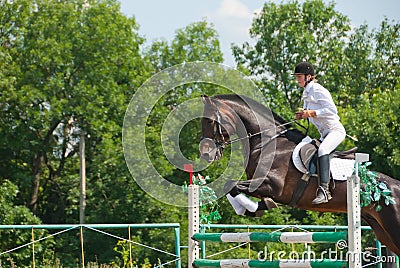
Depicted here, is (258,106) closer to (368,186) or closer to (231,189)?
(231,189)

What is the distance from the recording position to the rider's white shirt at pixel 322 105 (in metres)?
6.32

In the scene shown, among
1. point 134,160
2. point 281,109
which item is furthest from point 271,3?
point 134,160

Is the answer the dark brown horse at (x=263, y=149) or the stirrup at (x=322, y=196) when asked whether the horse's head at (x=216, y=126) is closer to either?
the dark brown horse at (x=263, y=149)

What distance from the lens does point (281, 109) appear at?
23109 millimetres

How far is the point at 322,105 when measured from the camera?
6336 mm

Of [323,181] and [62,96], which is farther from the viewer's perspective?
[62,96]

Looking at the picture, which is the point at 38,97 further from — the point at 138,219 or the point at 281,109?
the point at 281,109

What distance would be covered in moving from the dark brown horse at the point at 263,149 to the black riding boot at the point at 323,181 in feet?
0.43

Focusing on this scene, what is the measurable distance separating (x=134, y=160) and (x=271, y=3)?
2129 centimetres

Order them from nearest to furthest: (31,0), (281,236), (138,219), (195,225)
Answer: (281,236) → (195,225) → (138,219) → (31,0)

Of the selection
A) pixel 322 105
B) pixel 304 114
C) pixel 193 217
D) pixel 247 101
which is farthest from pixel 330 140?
pixel 193 217

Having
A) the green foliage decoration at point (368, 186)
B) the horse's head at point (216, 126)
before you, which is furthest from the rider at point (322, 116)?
the horse's head at point (216, 126)

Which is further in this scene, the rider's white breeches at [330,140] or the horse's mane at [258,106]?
the horse's mane at [258,106]

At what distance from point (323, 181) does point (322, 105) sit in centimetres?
69
